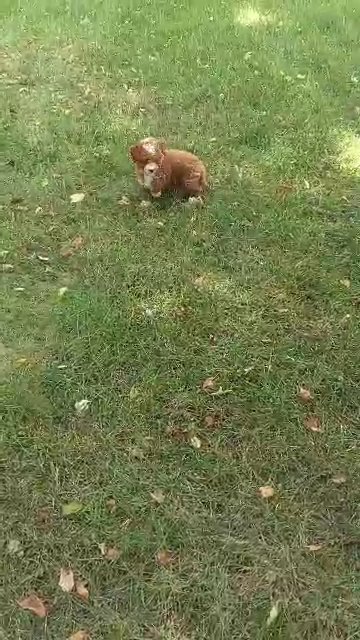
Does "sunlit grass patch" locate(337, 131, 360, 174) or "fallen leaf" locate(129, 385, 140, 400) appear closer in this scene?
"fallen leaf" locate(129, 385, 140, 400)

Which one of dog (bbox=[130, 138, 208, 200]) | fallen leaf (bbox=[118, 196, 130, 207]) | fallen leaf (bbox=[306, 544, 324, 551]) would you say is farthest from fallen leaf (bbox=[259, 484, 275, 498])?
fallen leaf (bbox=[118, 196, 130, 207])

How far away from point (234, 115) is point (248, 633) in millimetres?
3737

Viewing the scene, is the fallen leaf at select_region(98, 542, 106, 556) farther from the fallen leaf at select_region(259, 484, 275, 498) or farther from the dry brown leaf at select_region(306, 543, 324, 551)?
the dry brown leaf at select_region(306, 543, 324, 551)

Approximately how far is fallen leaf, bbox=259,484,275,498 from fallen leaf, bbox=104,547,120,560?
0.60 metres

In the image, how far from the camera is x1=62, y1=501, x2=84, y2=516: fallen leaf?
9.30 ft

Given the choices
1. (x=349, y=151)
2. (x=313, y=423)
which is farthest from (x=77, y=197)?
(x=313, y=423)

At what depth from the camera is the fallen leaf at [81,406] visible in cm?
321

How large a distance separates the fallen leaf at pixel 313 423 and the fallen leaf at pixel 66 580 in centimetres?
116

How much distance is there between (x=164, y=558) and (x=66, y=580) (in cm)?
35

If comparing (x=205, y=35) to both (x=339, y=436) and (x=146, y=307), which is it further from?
(x=339, y=436)

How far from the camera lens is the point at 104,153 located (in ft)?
16.0

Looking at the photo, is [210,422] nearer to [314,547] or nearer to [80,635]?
[314,547]

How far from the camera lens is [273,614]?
2.53 meters

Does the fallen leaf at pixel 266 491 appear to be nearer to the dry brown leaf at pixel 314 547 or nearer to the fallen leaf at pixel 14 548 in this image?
the dry brown leaf at pixel 314 547
